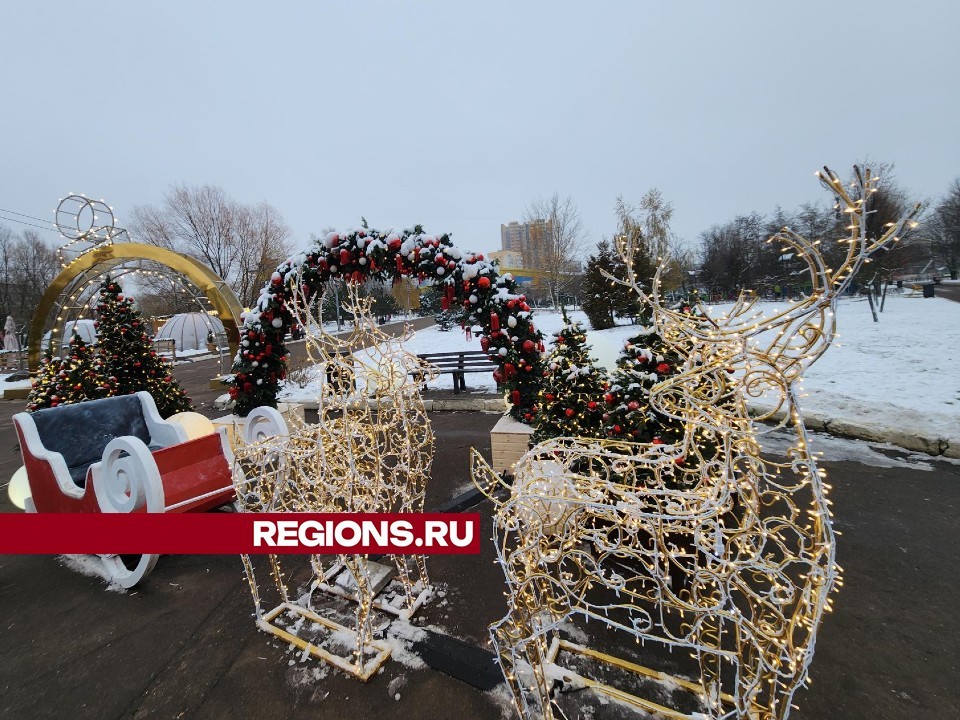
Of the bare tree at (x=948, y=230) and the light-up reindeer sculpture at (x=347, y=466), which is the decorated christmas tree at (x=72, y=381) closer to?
the light-up reindeer sculpture at (x=347, y=466)

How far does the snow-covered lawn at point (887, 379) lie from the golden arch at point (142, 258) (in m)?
2.52

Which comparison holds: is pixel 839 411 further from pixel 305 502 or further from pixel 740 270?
pixel 740 270

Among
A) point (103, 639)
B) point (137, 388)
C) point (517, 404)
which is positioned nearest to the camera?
point (103, 639)

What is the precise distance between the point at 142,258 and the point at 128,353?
4.81 meters

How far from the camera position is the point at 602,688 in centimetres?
236

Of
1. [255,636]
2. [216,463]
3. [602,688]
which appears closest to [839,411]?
[602,688]

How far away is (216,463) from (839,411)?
329 inches

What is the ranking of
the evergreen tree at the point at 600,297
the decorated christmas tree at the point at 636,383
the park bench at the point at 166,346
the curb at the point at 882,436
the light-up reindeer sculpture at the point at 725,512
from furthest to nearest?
the park bench at the point at 166,346 < the evergreen tree at the point at 600,297 < the curb at the point at 882,436 < the decorated christmas tree at the point at 636,383 < the light-up reindeer sculpture at the point at 725,512

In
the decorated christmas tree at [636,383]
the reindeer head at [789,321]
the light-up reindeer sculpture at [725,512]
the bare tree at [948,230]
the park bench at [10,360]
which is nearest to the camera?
the reindeer head at [789,321]

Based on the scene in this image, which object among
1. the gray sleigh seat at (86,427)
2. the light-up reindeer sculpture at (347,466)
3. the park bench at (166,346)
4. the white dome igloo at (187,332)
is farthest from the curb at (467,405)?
the white dome igloo at (187,332)

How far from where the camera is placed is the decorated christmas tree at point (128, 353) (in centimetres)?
718

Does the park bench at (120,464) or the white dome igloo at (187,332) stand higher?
the white dome igloo at (187,332)

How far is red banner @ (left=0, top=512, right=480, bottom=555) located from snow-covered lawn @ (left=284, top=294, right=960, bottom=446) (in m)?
2.69

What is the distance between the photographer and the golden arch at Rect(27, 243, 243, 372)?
1041 cm
